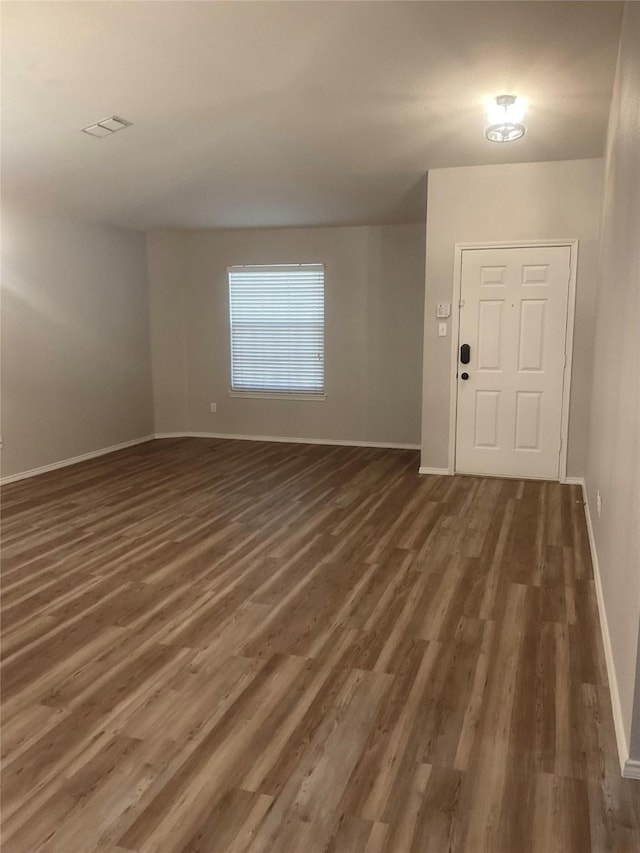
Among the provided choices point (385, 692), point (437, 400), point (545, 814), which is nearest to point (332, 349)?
point (437, 400)

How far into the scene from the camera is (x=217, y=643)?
2.69 m

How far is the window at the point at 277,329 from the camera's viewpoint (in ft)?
23.7

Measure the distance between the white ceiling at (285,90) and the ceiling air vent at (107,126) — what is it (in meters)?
0.06

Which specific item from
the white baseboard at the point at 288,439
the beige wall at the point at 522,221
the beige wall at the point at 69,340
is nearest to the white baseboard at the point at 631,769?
the beige wall at the point at 522,221

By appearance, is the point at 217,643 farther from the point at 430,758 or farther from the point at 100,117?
the point at 100,117

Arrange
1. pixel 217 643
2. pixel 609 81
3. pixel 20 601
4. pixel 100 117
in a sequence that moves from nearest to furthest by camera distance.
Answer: pixel 217 643, pixel 20 601, pixel 609 81, pixel 100 117

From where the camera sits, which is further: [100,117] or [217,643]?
[100,117]

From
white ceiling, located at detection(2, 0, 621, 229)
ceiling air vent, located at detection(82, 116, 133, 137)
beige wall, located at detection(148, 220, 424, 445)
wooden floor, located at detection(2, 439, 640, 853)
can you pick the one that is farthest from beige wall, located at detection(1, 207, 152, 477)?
ceiling air vent, located at detection(82, 116, 133, 137)

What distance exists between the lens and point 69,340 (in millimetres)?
6242

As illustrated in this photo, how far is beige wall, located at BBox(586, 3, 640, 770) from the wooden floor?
0.26m

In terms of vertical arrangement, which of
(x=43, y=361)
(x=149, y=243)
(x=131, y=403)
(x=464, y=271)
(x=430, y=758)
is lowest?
(x=430, y=758)

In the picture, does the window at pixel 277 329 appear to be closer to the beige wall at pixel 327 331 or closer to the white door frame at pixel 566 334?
the beige wall at pixel 327 331

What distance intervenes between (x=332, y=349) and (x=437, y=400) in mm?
2089

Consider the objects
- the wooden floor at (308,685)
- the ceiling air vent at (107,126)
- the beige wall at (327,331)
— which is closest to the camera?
the wooden floor at (308,685)
